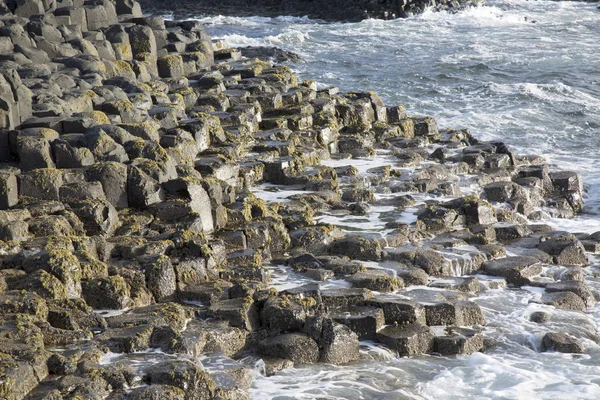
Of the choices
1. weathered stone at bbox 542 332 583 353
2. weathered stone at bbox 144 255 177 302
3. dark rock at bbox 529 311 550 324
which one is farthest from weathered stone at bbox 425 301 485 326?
weathered stone at bbox 144 255 177 302

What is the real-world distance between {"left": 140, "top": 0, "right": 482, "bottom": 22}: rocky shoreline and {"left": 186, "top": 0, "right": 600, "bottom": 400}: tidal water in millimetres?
1061

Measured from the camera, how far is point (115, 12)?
19.8 meters

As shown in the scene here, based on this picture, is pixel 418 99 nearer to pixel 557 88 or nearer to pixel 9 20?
pixel 557 88

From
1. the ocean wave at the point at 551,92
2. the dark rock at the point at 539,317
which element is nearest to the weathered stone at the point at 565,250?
the dark rock at the point at 539,317

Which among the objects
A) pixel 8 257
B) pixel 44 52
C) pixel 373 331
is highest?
pixel 44 52

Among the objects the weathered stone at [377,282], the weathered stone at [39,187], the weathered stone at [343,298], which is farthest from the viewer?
the weathered stone at [39,187]

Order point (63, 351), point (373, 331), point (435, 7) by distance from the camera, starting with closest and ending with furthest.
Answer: point (63, 351), point (373, 331), point (435, 7)

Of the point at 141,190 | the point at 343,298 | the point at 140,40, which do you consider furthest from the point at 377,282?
the point at 140,40

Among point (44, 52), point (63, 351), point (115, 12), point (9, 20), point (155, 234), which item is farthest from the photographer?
point (115, 12)

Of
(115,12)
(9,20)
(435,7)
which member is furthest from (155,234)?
(435,7)

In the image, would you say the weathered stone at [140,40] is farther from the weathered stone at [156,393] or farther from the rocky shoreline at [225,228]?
the weathered stone at [156,393]

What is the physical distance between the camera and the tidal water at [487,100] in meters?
8.20

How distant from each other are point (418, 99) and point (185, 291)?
14.2m

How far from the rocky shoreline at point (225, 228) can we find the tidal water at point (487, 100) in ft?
0.85
